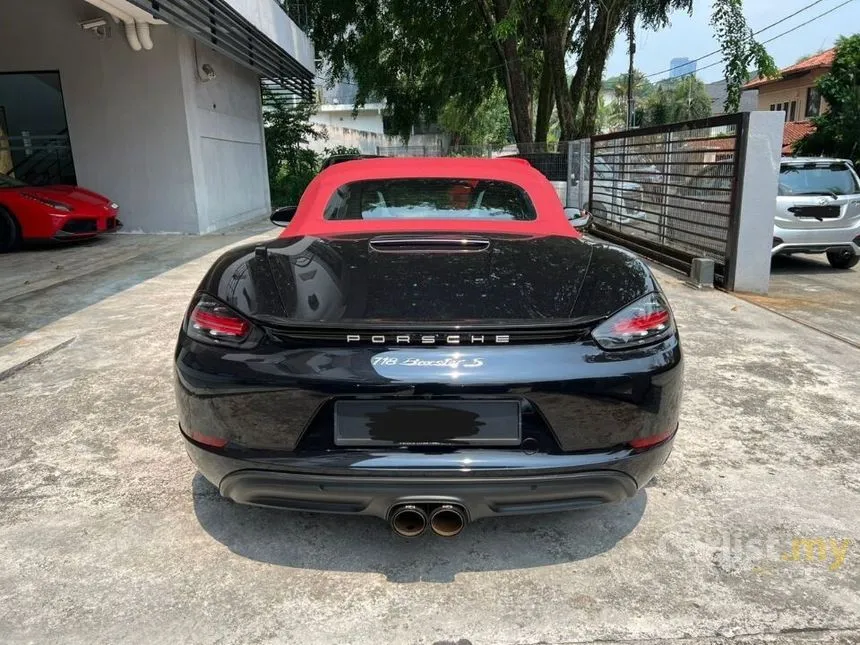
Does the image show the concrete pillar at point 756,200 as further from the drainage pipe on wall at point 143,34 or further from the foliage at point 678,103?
the foliage at point 678,103

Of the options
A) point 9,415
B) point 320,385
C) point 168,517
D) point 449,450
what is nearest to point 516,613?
point 449,450

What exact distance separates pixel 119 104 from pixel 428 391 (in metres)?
11.1

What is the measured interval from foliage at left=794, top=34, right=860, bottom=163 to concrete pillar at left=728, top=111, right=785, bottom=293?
13958mm

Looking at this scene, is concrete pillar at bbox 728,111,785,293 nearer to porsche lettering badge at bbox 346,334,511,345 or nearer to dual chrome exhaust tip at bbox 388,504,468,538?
porsche lettering badge at bbox 346,334,511,345

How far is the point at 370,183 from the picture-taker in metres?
3.43

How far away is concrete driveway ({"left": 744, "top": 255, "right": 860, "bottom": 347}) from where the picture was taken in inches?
232

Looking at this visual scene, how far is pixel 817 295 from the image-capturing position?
7340mm

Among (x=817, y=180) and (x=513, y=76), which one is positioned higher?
Answer: (x=513, y=76)

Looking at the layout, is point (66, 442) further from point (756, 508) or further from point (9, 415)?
point (756, 508)

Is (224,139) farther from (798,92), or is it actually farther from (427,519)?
(798,92)

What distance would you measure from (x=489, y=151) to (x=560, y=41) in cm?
539

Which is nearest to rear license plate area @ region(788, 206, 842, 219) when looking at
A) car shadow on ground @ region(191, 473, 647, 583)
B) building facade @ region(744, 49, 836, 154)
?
car shadow on ground @ region(191, 473, 647, 583)

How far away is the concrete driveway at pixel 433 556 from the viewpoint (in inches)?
78.9
